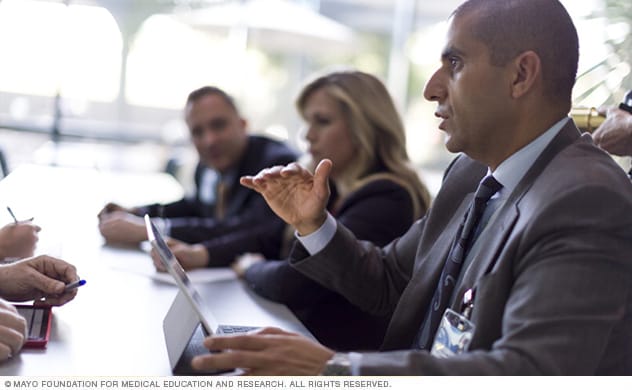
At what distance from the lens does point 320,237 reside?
192 cm

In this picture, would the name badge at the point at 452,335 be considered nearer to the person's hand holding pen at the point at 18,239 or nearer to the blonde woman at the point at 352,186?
the blonde woman at the point at 352,186

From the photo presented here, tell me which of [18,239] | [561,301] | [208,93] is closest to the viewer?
[561,301]

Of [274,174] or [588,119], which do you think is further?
[588,119]

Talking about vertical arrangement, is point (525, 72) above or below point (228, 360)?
above

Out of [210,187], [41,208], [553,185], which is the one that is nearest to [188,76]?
[210,187]

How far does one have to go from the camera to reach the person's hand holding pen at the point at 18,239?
2111 mm

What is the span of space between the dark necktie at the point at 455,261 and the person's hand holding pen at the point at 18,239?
3.54 ft

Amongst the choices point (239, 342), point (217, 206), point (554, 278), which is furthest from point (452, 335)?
point (217, 206)

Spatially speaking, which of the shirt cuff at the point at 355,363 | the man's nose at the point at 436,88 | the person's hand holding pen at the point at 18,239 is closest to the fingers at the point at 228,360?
the shirt cuff at the point at 355,363

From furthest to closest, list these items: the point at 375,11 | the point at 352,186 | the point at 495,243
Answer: the point at 375,11 < the point at 352,186 < the point at 495,243

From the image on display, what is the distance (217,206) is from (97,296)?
5.72 feet

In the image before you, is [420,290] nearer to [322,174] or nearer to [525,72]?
[322,174]

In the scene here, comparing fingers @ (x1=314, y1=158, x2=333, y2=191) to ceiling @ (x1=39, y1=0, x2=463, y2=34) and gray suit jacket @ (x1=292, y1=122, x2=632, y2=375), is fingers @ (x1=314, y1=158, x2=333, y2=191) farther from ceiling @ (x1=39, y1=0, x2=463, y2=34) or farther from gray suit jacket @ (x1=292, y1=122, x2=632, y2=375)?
ceiling @ (x1=39, y1=0, x2=463, y2=34)

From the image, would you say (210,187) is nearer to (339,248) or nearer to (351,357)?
(339,248)
